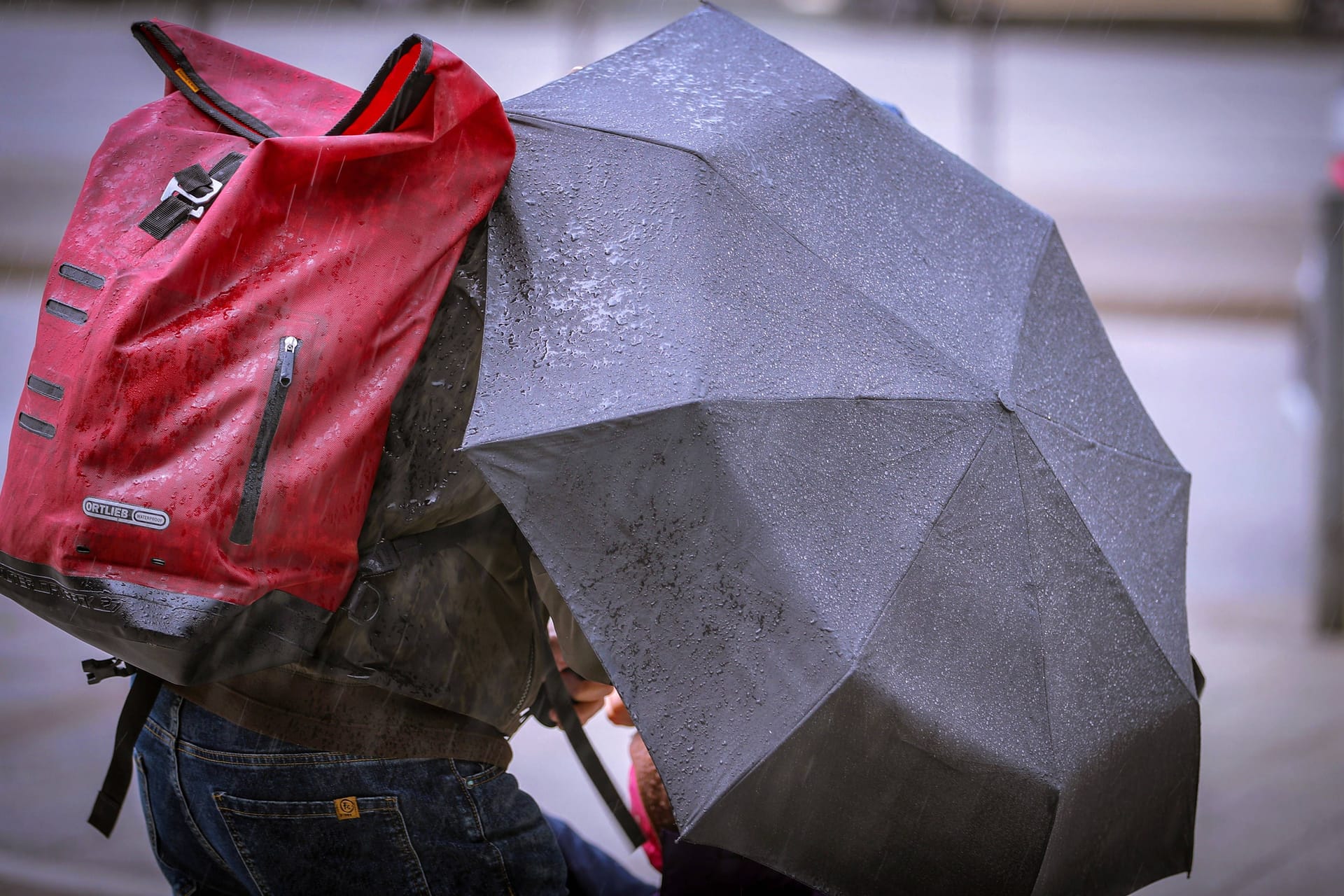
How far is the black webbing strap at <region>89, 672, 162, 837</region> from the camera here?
6.40 feet

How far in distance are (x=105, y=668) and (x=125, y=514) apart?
16.6 inches

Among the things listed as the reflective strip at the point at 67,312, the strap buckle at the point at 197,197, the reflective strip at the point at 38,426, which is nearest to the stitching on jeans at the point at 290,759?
the reflective strip at the point at 38,426

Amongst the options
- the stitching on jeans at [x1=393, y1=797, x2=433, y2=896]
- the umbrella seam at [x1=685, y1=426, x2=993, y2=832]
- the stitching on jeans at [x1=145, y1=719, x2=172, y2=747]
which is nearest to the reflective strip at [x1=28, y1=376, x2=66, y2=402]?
the stitching on jeans at [x1=145, y1=719, x2=172, y2=747]

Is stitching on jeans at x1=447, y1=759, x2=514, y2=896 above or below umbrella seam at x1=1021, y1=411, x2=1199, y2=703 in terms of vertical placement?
below

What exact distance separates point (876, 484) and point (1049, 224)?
0.87 meters

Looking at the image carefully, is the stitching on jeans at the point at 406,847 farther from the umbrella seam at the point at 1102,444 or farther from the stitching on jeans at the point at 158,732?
the umbrella seam at the point at 1102,444

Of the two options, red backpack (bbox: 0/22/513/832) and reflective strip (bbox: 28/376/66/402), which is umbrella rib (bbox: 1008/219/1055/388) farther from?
reflective strip (bbox: 28/376/66/402)

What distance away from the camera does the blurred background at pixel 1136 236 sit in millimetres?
4879

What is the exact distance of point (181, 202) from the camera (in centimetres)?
173

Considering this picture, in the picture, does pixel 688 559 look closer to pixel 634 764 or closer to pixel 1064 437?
pixel 1064 437

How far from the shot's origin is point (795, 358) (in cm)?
176

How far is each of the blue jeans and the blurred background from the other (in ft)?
8.14

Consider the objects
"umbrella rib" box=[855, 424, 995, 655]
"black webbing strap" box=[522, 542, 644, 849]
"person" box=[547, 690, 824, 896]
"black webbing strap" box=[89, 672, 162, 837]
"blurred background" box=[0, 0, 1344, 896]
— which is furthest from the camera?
"blurred background" box=[0, 0, 1344, 896]

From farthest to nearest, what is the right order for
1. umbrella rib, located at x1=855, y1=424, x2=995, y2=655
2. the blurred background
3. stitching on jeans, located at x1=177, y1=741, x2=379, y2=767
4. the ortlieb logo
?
the blurred background, stitching on jeans, located at x1=177, y1=741, x2=379, y2=767, umbrella rib, located at x1=855, y1=424, x2=995, y2=655, the ortlieb logo
